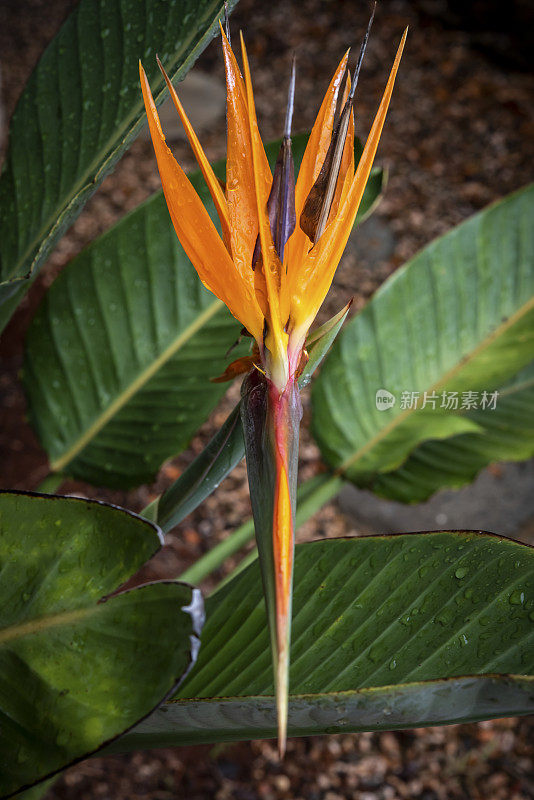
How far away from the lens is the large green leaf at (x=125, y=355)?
76 centimetres

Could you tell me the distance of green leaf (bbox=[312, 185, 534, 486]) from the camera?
0.87 m

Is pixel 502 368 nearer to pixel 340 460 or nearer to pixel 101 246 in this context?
pixel 340 460

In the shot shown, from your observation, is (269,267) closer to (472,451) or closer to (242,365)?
(242,365)

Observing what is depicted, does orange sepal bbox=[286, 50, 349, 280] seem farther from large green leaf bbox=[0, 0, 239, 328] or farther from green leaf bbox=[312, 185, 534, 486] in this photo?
green leaf bbox=[312, 185, 534, 486]

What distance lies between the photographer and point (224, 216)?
0.34 m

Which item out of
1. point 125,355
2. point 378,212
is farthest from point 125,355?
point 378,212

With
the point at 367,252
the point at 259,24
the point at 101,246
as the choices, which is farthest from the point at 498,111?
the point at 101,246

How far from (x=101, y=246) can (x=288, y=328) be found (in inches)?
18.3

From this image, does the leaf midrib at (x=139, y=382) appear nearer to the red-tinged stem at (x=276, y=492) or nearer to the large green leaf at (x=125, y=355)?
the large green leaf at (x=125, y=355)

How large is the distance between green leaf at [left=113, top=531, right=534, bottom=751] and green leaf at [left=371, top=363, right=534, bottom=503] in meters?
0.38

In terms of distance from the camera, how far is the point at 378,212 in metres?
1.99

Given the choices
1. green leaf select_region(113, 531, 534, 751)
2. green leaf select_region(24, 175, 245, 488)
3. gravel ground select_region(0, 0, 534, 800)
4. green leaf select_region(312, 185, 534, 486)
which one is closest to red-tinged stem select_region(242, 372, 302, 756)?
green leaf select_region(113, 531, 534, 751)

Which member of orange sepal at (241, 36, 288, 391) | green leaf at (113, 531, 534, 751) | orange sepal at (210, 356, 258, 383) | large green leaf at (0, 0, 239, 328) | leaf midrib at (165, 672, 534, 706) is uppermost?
large green leaf at (0, 0, 239, 328)

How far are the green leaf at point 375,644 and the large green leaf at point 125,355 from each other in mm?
275
